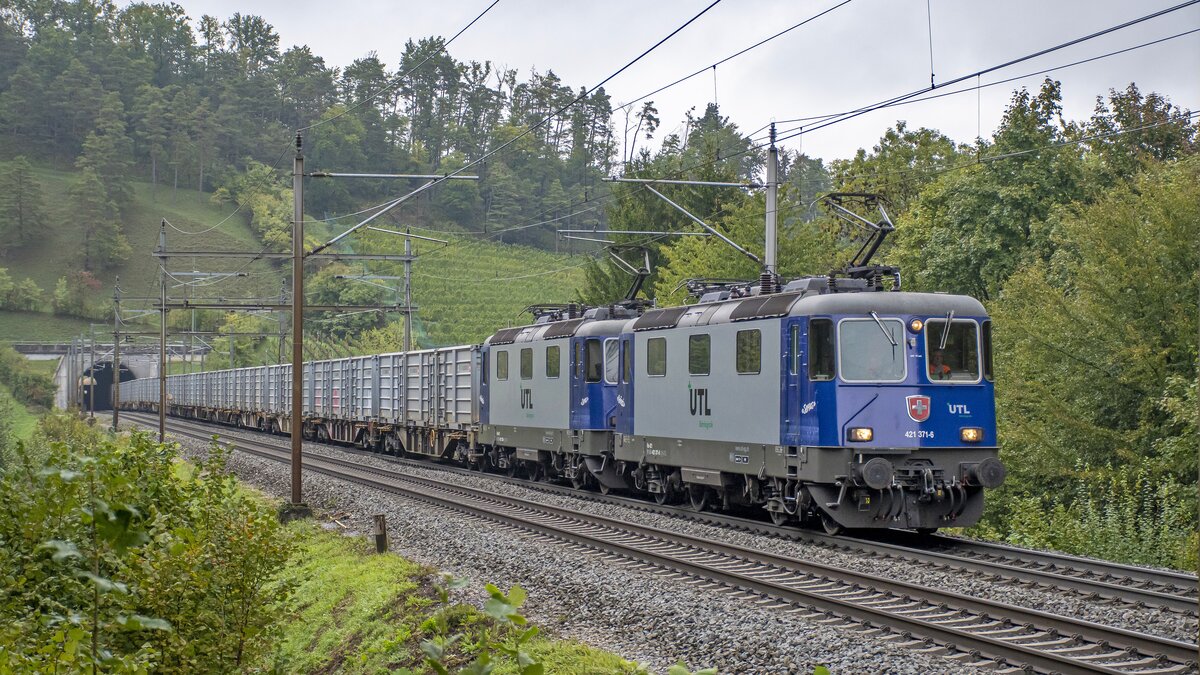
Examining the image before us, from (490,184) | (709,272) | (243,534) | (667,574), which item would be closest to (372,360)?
(709,272)

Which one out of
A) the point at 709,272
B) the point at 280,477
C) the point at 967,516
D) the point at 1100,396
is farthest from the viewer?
the point at 709,272

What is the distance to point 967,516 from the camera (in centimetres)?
1496

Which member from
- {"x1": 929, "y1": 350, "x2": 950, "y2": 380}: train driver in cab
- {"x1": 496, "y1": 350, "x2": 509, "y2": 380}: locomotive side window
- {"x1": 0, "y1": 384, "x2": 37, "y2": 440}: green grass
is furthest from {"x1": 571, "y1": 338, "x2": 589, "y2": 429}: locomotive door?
{"x1": 0, "y1": 384, "x2": 37, "y2": 440}: green grass

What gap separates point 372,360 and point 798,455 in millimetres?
24457

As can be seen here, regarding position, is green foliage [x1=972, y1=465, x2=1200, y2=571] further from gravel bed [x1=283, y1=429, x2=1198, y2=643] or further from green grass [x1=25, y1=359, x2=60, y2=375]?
green grass [x1=25, y1=359, x2=60, y2=375]

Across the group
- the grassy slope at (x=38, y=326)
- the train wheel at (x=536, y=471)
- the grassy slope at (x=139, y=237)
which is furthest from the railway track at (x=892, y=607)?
the grassy slope at (x=38, y=326)

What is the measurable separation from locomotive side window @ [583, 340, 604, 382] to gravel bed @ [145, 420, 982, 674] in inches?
216

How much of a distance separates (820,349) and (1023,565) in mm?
3553

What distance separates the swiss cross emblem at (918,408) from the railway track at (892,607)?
285 cm

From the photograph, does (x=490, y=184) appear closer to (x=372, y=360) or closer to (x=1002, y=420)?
(x=372, y=360)

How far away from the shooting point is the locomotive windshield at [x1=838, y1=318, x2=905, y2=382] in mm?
14961

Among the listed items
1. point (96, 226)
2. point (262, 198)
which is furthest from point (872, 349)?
point (96, 226)

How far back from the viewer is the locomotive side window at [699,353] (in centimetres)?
1748

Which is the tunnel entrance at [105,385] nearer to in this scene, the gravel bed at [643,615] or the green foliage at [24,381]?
the green foliage at [24,381]
